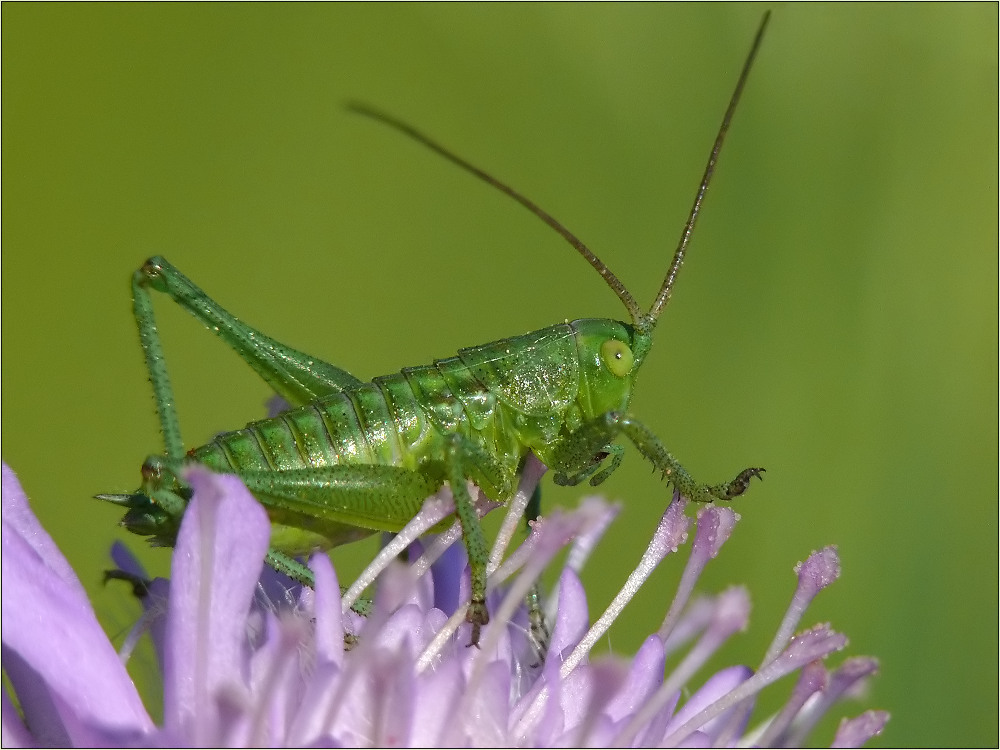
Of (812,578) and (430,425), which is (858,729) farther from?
(430,425)

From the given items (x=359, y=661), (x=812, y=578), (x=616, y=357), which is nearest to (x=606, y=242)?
(x=616, y=357)

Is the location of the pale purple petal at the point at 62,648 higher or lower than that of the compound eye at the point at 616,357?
lower

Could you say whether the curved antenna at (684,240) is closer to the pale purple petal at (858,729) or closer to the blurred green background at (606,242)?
the pale purple petal at (858,729)

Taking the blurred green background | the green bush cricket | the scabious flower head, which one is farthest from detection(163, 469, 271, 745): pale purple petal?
the blurred green background

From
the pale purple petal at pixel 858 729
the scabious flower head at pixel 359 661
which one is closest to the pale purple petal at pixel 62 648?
the scabious flower head at pixel 359 661

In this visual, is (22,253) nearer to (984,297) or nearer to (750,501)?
(750,501)

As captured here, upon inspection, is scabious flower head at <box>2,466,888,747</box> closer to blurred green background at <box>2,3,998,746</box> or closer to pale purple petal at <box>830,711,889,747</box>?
Answer: pale purple petal at <box>830,711,889,747</box>
